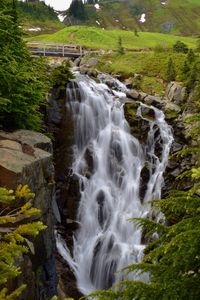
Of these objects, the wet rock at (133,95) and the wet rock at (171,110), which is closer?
the wet rock at (171,110)

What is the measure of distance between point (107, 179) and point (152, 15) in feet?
524

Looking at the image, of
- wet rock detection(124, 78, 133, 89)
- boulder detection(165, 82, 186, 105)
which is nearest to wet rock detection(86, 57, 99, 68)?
wet rock detection(124, 78, 133, 89)

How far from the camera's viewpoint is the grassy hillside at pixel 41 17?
104 m

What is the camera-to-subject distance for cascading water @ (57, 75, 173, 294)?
22.0 m

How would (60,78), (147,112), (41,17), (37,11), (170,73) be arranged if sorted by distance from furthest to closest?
(37,11), (41,17), (170,73), (147,112), (60,78)

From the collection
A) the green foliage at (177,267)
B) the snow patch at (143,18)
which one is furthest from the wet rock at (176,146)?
the snow patch at (143,18)

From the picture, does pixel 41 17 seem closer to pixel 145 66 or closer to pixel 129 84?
pixel 145 66

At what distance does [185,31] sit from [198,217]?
160 metres

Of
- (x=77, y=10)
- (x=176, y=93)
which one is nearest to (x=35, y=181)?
(x=176, y=93)

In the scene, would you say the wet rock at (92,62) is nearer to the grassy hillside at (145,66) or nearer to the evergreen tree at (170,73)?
the grassy hillside at (145,66)

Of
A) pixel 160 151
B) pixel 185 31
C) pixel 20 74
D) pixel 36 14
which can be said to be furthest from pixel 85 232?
pixel 185 31

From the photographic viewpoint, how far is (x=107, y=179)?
1012 inches

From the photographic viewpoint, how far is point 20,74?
16.4 metres

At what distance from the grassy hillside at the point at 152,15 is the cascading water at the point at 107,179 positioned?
12279cm
